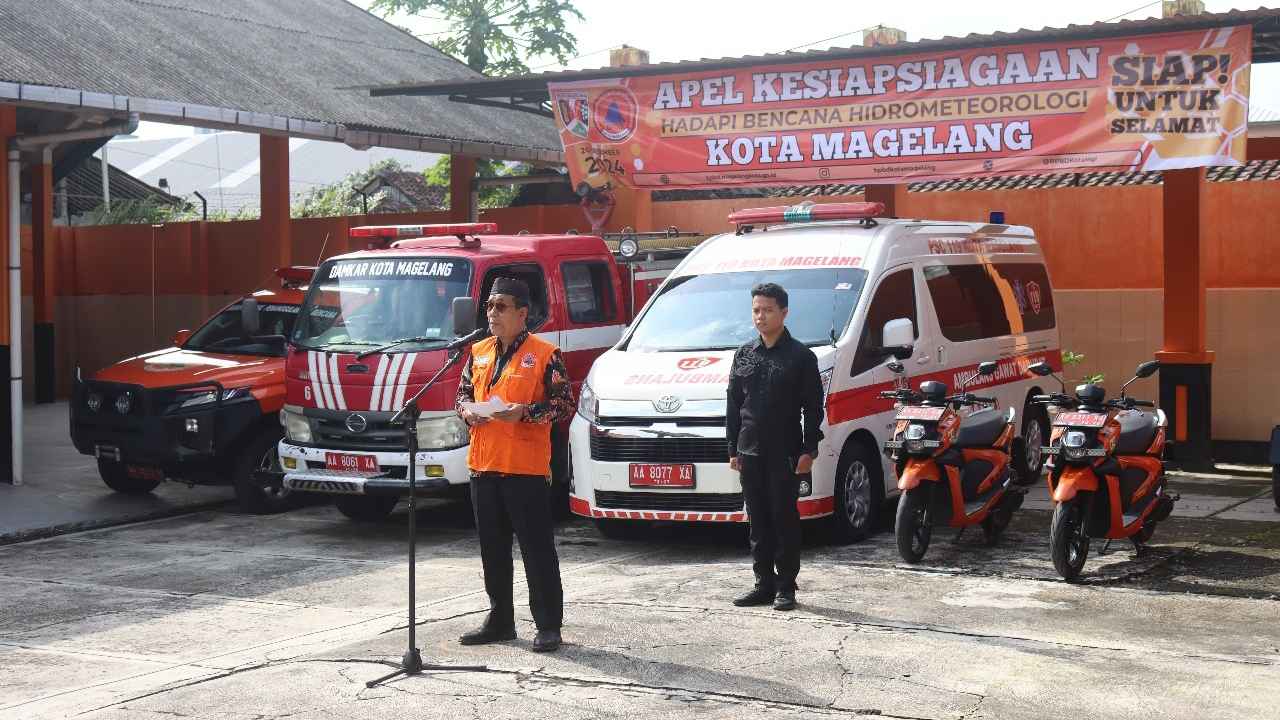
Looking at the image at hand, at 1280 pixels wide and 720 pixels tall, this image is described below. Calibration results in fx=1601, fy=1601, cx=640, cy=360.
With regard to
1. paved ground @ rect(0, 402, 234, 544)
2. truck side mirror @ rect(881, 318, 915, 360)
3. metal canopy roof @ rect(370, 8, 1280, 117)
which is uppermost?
metal canopy roof @ rect(370, 8, 1280, 117)

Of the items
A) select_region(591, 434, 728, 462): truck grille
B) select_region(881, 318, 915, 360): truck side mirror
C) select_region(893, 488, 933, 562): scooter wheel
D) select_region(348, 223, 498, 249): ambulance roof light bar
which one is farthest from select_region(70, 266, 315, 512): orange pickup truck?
select_region(893, 488, 933, 562): scooter wheel

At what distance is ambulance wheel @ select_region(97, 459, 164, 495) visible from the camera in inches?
544

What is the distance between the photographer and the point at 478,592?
9336mm

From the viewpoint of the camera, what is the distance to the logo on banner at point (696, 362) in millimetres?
10578

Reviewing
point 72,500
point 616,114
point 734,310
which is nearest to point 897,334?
point 734,310

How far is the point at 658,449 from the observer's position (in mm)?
10297

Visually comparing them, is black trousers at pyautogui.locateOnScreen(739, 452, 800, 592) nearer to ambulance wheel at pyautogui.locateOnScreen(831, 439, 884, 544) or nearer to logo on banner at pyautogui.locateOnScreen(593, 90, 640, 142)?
ambulance wheel at pyautogui.locateOnScreen(831, 439, 884, 544)

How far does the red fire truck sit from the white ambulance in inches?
36.8

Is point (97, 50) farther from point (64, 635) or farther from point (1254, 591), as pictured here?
point (1254, 591)

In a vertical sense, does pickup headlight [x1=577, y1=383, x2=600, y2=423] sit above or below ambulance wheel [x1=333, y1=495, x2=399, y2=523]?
above

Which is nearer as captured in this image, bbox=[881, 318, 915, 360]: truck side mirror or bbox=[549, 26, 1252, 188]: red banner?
bbox=[881, 318, 915, 360]: truck side mirror

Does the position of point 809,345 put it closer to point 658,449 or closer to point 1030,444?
point 658,449

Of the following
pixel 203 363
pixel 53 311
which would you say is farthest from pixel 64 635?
pixel 53 311

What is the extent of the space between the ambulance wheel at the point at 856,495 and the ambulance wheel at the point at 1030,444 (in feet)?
8.55
